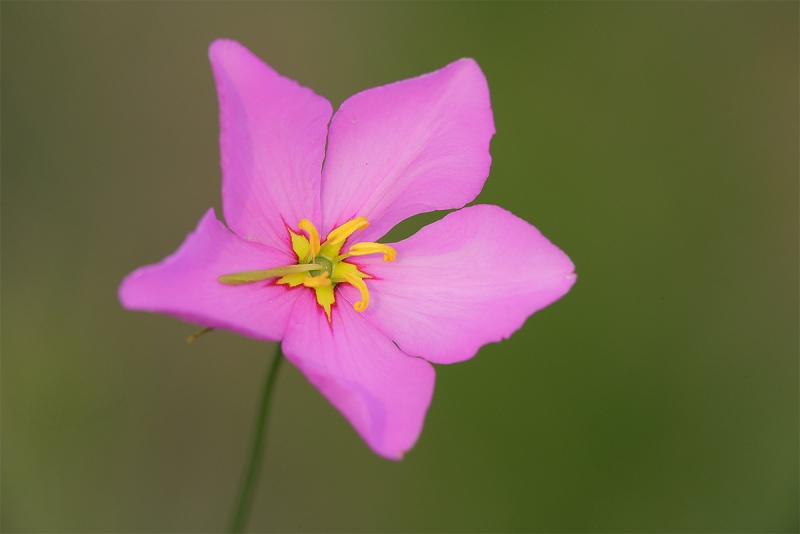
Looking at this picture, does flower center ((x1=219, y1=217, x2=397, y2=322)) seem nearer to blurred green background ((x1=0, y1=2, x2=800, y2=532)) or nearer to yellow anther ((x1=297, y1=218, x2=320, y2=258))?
yellow anther ((x1=297, y1=218, x2=320, y2=258))

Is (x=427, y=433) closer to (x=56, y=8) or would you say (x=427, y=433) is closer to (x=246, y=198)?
(x=246, y=198)

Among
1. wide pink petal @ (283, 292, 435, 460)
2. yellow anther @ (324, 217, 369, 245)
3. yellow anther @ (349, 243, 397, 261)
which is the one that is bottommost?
wide pink petal @ (283, 292, 435, 460)

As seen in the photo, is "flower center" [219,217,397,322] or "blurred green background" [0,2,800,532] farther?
"blurred green background" [0,2,800,532]

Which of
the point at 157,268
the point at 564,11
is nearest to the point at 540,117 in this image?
the point at 564,11

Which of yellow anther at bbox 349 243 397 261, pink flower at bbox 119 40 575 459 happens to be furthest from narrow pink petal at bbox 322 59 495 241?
yellow anther at bbox 349 243 397 261

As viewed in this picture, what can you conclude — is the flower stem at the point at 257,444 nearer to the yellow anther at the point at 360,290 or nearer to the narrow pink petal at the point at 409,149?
the yellow anther at the point at 360,290

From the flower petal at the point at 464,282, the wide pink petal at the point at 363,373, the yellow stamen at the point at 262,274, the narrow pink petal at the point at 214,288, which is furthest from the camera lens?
the flower petal at the point at 464,282

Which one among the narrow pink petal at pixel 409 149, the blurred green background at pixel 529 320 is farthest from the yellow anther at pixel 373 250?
the blurred green background at pixel 529 320
